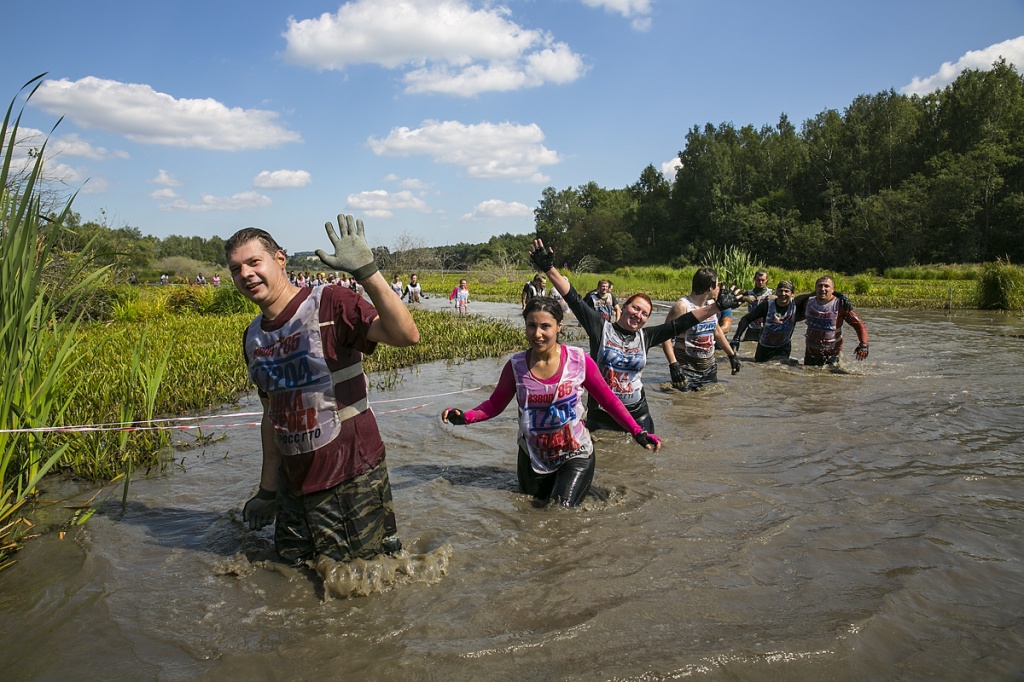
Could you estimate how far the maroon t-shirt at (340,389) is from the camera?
10.6 feet

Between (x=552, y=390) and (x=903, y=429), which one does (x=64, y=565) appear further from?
(x=903, y=429)

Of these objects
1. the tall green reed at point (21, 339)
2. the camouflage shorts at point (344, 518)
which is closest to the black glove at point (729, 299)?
the camouflage shorts at point (344, 518)

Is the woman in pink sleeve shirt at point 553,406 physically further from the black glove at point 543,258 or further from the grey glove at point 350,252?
the grey glove at point 350,252

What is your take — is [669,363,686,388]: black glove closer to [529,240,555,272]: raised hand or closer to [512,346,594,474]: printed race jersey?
[529,240,555,272]: raised hand

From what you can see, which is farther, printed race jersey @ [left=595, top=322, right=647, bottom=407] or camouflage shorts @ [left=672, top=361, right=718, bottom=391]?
camouflage shorts @ [left=672, top=361, right=718, bottom=391]

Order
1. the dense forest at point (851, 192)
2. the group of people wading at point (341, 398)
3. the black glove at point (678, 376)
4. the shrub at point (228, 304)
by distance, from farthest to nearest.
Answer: the dense forest at point (851, 192)
the shrub at point (228, 304)
the black glove at point (678, 376)
the group of people wading at point (341, 398)

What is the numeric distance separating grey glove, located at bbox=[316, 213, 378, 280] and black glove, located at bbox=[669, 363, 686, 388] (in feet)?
23.8

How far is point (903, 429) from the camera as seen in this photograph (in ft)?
23.7

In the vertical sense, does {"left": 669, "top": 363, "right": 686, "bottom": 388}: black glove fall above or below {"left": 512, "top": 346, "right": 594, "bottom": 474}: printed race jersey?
below

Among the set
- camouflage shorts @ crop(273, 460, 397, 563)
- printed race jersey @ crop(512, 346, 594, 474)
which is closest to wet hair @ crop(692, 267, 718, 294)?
printed race jersey @ crop(512, 346, 594, 474)

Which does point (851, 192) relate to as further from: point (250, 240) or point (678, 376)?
point (250, 240)

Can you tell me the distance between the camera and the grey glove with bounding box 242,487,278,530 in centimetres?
397

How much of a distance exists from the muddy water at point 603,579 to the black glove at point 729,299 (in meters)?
1.56

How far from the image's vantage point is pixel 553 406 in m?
4.64
